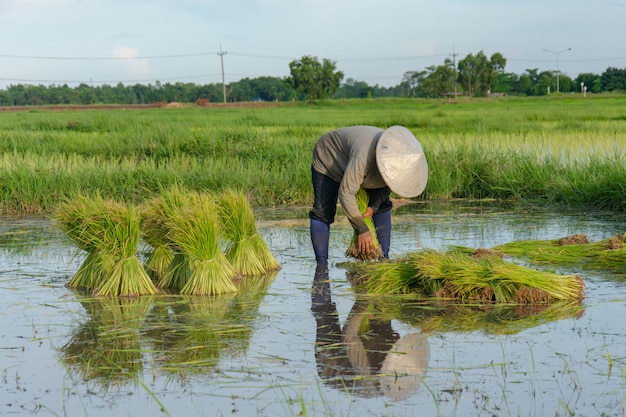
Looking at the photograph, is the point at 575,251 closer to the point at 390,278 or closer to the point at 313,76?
the point at 390,278

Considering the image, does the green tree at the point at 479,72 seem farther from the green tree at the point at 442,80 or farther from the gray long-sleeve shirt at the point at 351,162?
the gray long-sleeve shirt at the point at 351,162

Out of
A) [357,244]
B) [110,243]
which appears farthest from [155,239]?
[357,244]

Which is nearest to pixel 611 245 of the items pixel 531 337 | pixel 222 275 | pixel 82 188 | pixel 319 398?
pixel 531 337

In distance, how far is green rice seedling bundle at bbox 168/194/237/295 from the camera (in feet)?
19.6

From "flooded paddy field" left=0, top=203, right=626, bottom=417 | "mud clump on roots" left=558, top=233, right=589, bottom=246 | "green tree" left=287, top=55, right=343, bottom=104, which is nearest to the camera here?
"flooded paddy field" left=0, top=203, right=626, bottom=417

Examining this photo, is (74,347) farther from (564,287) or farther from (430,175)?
(430,175)

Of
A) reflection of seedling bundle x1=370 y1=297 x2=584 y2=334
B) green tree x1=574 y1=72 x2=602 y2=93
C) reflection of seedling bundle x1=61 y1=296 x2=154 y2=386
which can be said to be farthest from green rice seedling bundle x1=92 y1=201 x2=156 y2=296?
green tree x1=574 y1=72 x2=602 y2=93

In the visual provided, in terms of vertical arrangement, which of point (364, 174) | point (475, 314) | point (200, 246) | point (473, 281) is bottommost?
point (475, 314)

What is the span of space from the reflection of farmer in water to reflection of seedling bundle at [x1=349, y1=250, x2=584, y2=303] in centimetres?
50

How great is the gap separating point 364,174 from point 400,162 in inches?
11.3

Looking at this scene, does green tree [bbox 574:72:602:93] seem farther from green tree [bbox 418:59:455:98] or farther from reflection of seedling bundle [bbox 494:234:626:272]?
reflection of seedling bundle [bbox 494:234:626:272]

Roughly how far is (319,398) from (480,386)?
751mm

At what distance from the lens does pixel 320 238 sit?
680 centimetres

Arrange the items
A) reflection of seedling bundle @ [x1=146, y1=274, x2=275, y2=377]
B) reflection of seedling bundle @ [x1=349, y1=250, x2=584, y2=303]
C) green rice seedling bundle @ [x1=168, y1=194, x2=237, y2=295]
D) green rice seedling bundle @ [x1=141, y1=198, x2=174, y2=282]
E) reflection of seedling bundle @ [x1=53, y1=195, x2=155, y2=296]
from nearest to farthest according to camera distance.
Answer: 1. reflection of seedling bundle @ [x1=146, y1=274, x2=275, y2=377]
2. reflection of seedling bundle @ [x1=349, y1=250, x2=584, y2=303]
3. green rice seedling bundle @ [x1=168, y1=194, x2=237, y2=295]
4. reflection of seedling bundle @ [x1=53, y1=195, x2=155, y2=296]
5. green rice seedling bundle @ [x1=141, y1=198, x2=174, y2=282]
